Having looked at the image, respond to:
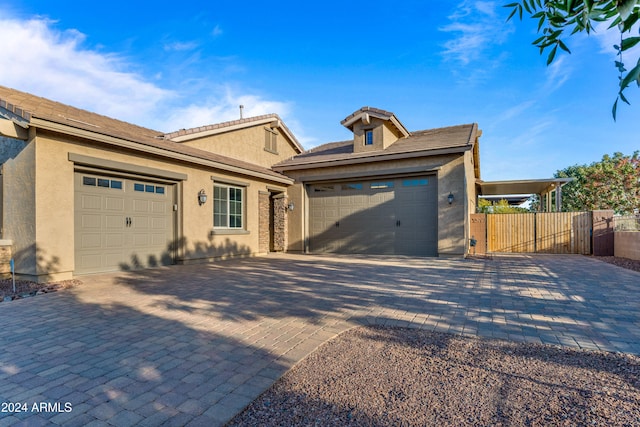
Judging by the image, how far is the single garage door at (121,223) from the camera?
731 cm

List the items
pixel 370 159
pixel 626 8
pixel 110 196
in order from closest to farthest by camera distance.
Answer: pixel 626 8, pixel 110 196, pixel 370 159

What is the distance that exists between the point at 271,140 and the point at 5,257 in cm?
1064

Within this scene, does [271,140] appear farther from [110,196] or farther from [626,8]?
[626,8]

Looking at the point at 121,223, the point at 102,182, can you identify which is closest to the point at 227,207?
the point at 121,223

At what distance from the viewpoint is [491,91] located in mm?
11938

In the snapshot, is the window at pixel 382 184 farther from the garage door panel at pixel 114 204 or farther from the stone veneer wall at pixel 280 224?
the garage door panel at pixel 114 204

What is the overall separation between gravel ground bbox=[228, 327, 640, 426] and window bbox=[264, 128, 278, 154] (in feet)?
42.2

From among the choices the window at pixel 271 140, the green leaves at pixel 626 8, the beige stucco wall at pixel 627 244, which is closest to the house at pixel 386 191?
the window at pixel 271 140

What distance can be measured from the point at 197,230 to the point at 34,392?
295 inches

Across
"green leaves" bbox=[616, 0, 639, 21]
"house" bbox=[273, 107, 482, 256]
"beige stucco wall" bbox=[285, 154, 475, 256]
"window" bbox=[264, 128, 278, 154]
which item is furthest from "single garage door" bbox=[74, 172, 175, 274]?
"green leaves" bbox=[616, 0, 639, 21]

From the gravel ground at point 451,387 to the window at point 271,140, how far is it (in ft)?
42.2

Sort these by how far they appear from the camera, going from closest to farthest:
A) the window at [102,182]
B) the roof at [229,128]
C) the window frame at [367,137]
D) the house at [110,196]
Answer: the house at [110,196] < the window at [102,182] < the roof at [229,128] < the window frame at [367,137]

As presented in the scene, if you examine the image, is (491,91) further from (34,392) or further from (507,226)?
(34,392)

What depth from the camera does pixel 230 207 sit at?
11.3 meters
